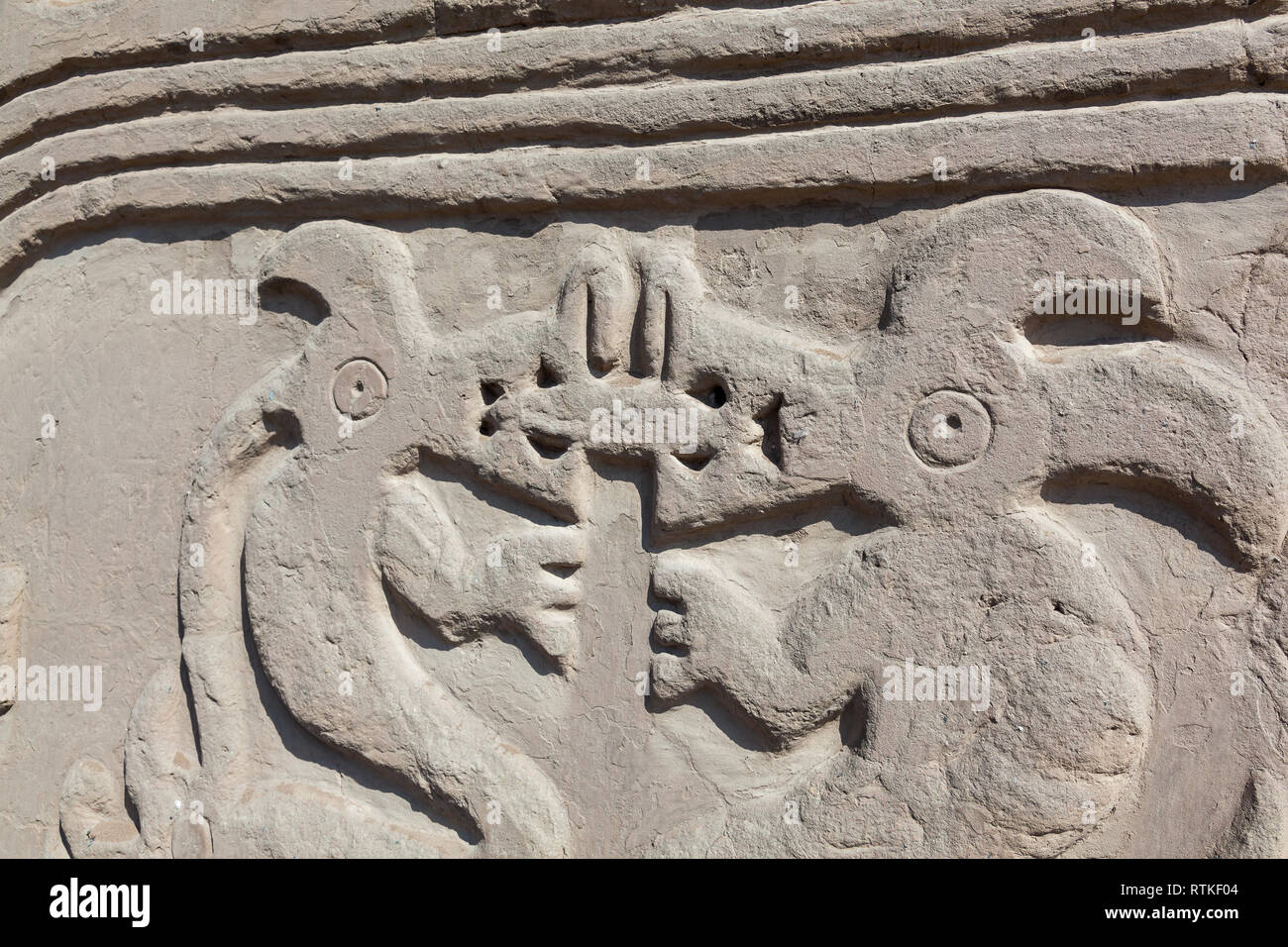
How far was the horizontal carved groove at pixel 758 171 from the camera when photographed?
6.44ft

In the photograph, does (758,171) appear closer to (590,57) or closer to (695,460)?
(590,57)

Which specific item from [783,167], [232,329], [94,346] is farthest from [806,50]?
[94,346]

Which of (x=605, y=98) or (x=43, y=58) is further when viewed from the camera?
(x=43, y=58)

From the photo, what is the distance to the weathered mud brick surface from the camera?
195 cm

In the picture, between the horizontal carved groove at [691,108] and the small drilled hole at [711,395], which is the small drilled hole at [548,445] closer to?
the small drilled hole at [711,395]

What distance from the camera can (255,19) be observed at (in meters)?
2.45

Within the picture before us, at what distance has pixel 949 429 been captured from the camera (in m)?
2.03

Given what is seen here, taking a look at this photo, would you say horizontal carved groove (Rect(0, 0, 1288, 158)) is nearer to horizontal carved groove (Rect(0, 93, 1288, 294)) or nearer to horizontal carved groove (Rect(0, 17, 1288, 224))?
horizontal carved groove (Rect(0, 17, 1288, 224))

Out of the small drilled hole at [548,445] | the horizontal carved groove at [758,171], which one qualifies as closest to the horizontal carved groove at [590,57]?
the horizontal carved groove at [758,171]

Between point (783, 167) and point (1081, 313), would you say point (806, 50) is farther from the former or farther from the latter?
point (1081, 313)

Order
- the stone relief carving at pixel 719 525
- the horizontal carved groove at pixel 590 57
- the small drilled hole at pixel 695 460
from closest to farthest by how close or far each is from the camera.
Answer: the stone relief carving at pixel 719 525, the horizontal carved groove at pixel 590 57, the small drilled hole at pixel 695 460

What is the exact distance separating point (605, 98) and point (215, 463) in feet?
3.98

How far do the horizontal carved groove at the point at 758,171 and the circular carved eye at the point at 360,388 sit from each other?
0.37 m

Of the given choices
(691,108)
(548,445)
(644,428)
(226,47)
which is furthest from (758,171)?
(226,47)
